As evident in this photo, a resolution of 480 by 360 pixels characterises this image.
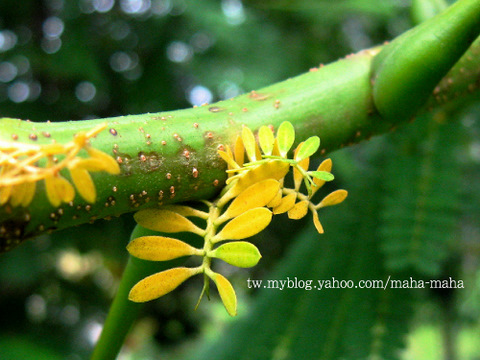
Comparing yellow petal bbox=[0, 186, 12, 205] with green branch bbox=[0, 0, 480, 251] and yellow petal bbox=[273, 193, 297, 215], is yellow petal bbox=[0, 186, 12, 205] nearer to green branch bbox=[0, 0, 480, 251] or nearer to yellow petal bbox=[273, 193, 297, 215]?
green branch bbox=[0, 0, 480, 251]

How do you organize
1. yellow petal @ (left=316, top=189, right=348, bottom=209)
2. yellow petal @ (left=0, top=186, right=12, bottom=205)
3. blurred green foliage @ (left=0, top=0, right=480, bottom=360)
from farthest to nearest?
blurred green foliage @ (left=0, top=0, right=480, bottom=360) → yellow petal @ (left=316, top=189, right=348, bottom=209) → yellow petal @ (left=0, top=186, right=12, bottom=205)

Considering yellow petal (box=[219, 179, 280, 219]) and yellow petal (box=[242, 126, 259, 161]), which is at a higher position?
yellow petal (box=[242, 126, 259, 161])

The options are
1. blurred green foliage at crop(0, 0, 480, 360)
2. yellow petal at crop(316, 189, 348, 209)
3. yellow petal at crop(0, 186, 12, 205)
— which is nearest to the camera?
yellow petal at crop(0, 186, 12, 205)

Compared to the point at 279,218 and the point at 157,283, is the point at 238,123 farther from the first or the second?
the point at 279,218

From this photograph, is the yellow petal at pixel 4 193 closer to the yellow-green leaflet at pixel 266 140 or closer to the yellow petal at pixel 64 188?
the yellow petal at pixel 64 188

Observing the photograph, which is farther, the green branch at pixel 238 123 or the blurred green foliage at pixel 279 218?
the blurred green foliage at pixel 279 218

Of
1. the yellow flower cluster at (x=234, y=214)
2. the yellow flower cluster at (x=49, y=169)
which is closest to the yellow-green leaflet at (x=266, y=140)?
the yellow flower cluster at (x=234, y=214)

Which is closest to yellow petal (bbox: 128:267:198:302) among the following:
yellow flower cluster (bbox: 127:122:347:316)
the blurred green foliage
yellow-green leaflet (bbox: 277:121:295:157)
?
yellow flower cluster (bbox: 127:122:347:316)
